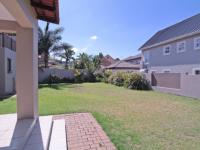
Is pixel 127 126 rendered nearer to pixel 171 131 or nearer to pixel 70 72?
pixel 171 131

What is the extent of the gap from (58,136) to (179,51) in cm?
1695

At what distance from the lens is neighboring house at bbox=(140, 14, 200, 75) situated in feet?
53.9

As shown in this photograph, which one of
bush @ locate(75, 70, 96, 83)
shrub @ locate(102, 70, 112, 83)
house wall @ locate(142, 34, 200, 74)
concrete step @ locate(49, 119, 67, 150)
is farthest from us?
bush @ locate(75, 70, 96, 83)

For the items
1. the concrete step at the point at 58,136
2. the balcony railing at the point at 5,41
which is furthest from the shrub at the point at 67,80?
the concrete step at the point at 58,136

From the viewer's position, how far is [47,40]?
2733 cm

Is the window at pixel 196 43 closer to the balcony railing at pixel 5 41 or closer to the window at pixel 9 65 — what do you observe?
the balcony railing at pixel 5 41

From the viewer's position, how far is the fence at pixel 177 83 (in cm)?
1291

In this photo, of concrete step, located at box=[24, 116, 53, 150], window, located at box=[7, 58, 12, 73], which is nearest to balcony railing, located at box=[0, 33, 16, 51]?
window, located at box=[7, 58, 12, 73]

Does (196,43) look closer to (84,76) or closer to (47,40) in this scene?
(84,76)

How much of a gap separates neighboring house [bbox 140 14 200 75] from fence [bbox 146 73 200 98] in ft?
8.10

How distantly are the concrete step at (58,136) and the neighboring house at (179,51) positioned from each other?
14.1 metres

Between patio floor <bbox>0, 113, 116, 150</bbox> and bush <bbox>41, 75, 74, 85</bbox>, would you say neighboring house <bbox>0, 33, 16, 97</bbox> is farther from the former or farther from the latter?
bush <bbox>41, 75, 74, 85</bbox>

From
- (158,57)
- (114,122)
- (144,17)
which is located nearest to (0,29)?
(114,122)

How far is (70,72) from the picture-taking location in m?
27.6
